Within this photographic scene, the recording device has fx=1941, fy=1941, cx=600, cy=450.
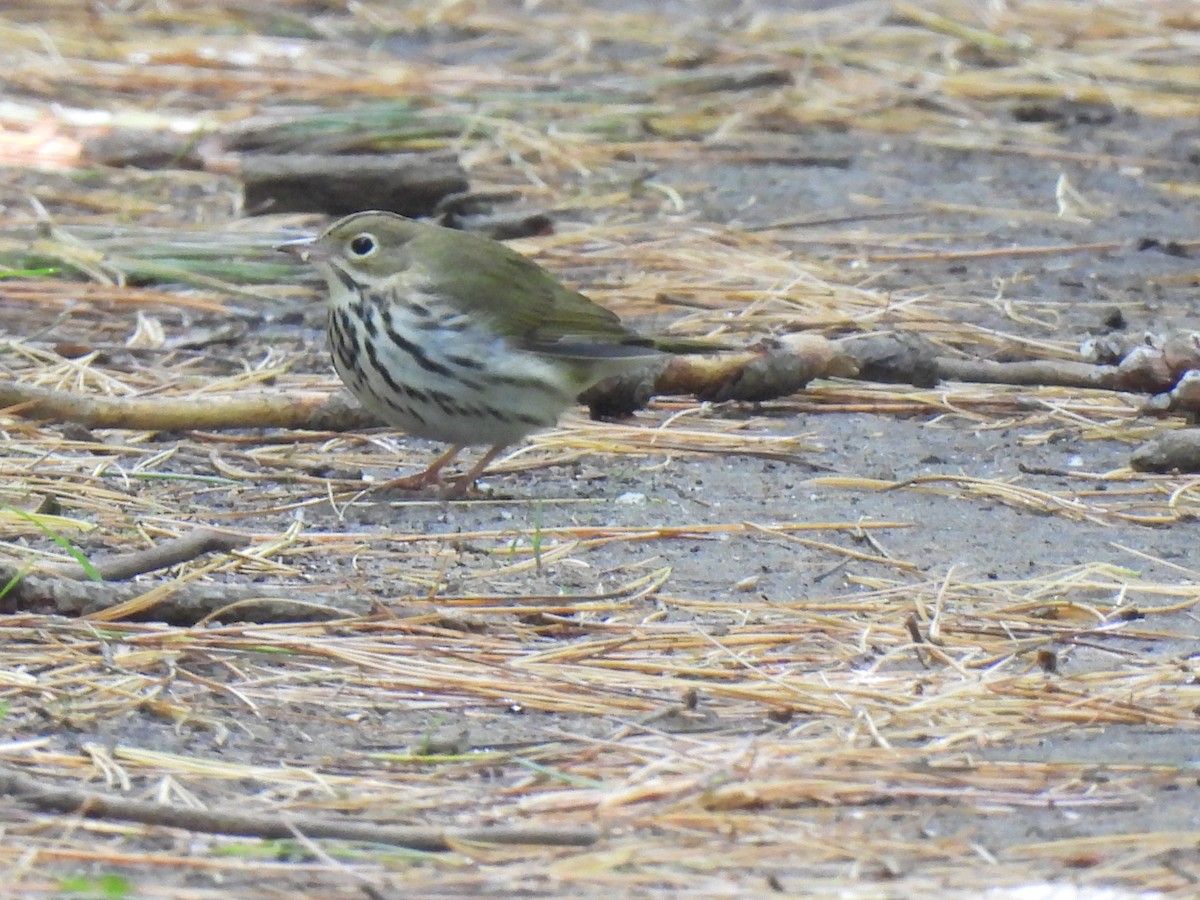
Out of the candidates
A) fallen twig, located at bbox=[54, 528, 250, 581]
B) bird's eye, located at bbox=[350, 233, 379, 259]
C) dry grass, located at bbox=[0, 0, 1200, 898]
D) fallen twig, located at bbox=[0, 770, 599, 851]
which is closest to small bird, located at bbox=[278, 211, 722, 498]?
bird's eye, located at bbox=[350, 233, 379, 259]

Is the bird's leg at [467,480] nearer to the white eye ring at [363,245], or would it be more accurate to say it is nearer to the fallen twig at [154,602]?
the white eye ring at [363,245]

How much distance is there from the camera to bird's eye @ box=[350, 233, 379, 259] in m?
4.71

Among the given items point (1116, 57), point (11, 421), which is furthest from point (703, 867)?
point (1116, 57)

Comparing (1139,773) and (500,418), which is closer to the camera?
(1139,773)

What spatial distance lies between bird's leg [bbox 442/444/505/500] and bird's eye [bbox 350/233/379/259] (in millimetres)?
566

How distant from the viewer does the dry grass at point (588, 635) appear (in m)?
2.45

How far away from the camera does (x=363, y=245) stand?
4.73 metres

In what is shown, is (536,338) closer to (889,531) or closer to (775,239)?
(889,531)

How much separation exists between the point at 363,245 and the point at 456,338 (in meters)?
0.37

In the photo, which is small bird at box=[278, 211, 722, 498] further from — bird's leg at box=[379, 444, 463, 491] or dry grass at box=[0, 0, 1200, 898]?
dry grass at box=[0, 0, 1200, 898]

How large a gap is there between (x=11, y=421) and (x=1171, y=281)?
11.9ft

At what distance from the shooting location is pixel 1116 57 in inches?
370

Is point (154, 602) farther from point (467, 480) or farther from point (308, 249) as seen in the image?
point (308, 249)

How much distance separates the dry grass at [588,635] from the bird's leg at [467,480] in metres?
0.12
